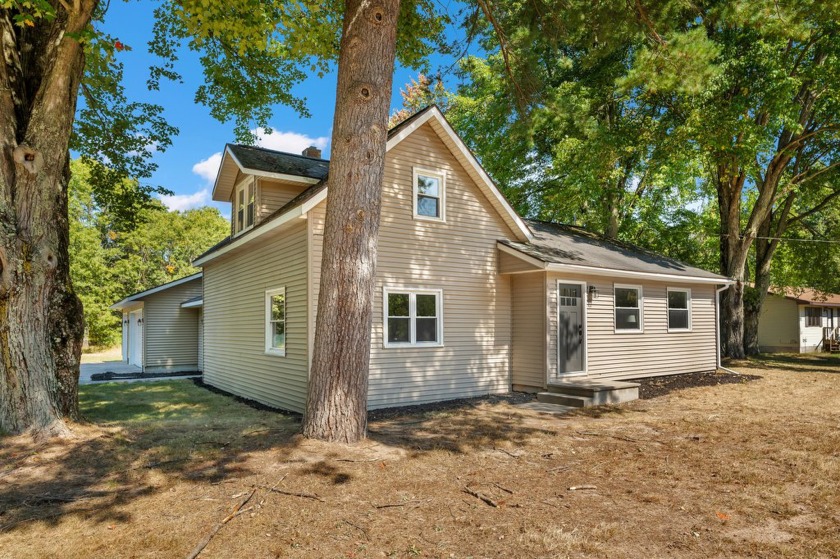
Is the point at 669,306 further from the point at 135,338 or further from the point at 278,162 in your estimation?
the point at 135,338

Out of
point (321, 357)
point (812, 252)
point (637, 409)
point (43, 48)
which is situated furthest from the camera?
point (812, 252)

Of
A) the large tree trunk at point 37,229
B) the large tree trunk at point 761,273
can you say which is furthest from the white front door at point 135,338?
the large tree trunk at point 761,273

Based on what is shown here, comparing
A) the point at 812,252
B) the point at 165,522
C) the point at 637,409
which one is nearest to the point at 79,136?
the point at 165,522

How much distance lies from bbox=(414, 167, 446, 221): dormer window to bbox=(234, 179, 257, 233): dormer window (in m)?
3.66

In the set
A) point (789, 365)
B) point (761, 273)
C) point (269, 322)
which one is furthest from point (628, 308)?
point (761, 273)

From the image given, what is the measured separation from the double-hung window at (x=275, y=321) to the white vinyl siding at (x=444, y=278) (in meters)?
1.83

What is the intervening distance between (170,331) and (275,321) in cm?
1154

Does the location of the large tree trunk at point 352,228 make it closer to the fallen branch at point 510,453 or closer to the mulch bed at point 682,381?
the fallen branch at point 510,453

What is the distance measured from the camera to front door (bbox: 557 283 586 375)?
1210cm

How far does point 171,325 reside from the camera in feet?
66.9

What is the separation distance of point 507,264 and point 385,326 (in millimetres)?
3359

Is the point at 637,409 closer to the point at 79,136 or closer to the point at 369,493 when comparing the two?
the point at 369,493

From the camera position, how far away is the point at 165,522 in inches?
171

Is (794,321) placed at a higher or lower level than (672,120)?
lower
